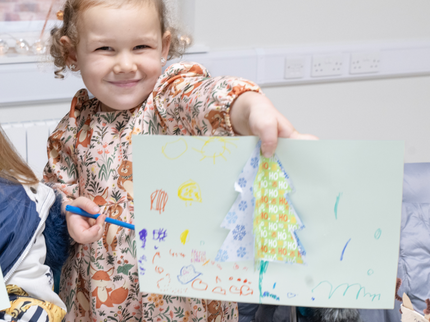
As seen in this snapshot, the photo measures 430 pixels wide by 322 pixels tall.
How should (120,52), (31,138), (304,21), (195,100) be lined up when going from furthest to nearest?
(304,21) < (31,138) < (120,52) < (195,100)

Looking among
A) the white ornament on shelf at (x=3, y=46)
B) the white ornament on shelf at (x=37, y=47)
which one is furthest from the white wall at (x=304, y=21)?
the white ornament on shelf at (x=3, y=46)

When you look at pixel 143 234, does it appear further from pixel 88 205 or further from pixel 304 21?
pixel 304 21

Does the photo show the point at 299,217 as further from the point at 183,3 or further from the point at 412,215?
the point at 183,3

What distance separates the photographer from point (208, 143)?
1.73 ft

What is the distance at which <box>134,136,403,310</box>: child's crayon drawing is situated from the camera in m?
0.51

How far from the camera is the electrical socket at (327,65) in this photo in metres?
1.65

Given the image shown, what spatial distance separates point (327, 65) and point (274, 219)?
127 centimetres

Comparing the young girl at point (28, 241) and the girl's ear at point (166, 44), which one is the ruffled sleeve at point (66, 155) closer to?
the young girl at point (28, 241)

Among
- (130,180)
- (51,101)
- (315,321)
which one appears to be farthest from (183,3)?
(315,321)

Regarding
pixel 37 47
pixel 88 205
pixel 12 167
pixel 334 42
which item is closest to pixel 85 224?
pixel 88 205

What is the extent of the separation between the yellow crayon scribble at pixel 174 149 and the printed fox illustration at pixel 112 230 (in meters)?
0.24

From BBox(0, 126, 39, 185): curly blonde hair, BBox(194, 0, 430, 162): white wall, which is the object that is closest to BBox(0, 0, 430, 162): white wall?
BBox(194, 0, 430, 162): white wall

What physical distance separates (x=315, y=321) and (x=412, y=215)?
1.36ft

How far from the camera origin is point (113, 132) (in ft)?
2.58
